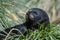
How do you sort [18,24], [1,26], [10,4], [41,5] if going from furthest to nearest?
[41,5] < [18,24] < [10,4] < [1,26]

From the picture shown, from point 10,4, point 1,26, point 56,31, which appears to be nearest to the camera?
point 1,26

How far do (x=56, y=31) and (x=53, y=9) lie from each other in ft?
15.0

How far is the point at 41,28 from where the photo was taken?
3.80 m

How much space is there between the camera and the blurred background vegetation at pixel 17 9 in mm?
3696

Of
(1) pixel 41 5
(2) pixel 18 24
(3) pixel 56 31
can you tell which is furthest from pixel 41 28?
(1) pixel 41 5

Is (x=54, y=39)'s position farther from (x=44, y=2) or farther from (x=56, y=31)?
(x=44, y=2)

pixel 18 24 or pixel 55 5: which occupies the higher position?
pixel 55 5

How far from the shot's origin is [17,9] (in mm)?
4371

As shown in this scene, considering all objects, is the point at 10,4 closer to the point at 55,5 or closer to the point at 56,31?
the point at 56,31

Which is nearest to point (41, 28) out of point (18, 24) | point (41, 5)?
point (18, 24)

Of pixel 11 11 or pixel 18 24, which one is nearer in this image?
pixel 11 11

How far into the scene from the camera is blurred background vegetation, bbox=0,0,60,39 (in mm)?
3696

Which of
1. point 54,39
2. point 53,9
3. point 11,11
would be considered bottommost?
point 54,39

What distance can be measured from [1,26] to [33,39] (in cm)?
43
